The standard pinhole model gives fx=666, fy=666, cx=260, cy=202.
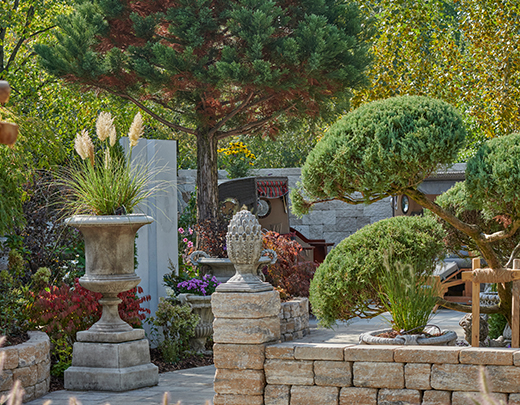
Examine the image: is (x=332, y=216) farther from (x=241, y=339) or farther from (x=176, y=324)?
(x=241, y=339)

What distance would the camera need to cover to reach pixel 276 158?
82.8 feet

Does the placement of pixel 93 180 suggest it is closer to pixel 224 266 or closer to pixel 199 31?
pixel 224 266

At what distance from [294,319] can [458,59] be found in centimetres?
471

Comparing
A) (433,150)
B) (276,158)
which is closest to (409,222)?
(433,150)

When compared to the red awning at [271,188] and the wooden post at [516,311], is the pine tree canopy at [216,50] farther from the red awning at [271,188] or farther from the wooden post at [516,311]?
the wooden post at [516,311]

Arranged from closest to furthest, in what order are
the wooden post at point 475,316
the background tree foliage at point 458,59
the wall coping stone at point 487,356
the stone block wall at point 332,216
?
the wall coping stone at point 487,356 < the wooden post at point 475,316 < the background tree foliage at point 458,59 < the stone block wall at point 332,216

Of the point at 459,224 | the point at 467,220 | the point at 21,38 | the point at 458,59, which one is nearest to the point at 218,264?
the point at 467,220

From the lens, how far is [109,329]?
6.34 m

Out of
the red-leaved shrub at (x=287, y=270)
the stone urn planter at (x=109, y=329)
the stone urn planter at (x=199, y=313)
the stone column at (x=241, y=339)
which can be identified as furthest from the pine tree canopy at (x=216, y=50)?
the stone column at (x=241, y=339)

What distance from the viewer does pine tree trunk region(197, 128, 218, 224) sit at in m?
9.47

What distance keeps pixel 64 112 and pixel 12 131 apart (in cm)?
1003

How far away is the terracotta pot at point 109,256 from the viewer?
20.4ft

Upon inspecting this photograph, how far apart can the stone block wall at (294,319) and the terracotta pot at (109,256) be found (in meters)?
2.55

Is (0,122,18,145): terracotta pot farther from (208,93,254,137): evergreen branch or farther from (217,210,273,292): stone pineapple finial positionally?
(208,93,254,137): evergreen branch
